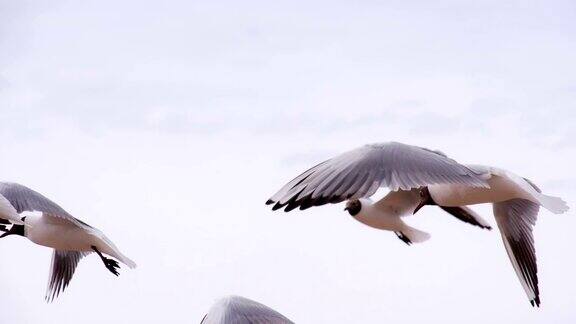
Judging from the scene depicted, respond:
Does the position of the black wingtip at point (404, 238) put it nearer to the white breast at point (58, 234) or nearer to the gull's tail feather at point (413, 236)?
the gull's tail feather at point (413, 236)

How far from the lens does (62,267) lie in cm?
1163

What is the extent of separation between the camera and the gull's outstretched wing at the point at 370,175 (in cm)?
578

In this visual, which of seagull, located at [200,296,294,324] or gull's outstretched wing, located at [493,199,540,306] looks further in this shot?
gull's outstretched wing, located at [493,199,540,306]

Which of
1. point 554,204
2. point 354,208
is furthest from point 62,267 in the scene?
point 554,204

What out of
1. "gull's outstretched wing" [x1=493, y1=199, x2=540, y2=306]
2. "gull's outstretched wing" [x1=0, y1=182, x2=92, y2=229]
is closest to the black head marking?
"gull's outstretched wing" [x1=0, y1=182, x2=92, y2=229]

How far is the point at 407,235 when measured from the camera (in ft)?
31.0

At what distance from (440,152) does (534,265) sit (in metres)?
1.67

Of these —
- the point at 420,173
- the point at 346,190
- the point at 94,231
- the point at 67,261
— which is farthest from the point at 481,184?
the point at 67,261

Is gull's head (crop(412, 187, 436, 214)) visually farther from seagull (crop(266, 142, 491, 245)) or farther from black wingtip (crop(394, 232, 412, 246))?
black wingtip (crop(394, 232, 412, 246))

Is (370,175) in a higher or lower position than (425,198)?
lower

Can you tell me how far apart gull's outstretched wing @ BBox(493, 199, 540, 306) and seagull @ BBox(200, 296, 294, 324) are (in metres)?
1.89

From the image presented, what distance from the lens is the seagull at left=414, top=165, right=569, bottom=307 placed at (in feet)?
22.9

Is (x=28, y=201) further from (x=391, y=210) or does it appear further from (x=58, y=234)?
(x=391, y=210)

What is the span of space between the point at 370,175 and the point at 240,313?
148 centimetres
